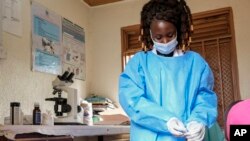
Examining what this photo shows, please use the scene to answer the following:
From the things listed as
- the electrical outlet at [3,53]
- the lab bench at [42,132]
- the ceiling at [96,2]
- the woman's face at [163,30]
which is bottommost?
the lab bench at [42,132]

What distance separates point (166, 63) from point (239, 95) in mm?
2093

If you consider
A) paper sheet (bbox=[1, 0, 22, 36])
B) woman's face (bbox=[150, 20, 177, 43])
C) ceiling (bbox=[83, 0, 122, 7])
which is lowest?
woman's face (bbox=[150, 20, 177, 43])

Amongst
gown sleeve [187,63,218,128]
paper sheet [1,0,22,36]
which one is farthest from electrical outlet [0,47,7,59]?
gown sleeve [187,63,218,128]

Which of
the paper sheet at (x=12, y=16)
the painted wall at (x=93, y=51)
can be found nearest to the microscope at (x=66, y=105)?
the painted wall at (x=93, y=51)

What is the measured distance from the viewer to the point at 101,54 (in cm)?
356

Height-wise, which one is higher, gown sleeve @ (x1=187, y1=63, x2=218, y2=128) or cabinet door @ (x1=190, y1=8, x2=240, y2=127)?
cabinet door @ (x1=190, y1=8, x2=240, y2=127)

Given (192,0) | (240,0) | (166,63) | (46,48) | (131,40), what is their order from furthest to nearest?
(131,40), (192,0), (240,0), (46,48), (166,63)

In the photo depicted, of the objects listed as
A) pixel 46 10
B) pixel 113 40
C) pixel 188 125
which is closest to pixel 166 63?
pixel 188 125

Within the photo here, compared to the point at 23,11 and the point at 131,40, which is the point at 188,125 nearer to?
the point at 23,11

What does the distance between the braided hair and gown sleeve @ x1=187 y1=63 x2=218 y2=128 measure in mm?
139

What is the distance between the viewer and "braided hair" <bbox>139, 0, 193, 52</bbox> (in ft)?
3.42

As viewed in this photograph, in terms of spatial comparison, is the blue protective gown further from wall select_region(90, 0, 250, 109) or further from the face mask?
wall select_region(90, 0, 250, 109)

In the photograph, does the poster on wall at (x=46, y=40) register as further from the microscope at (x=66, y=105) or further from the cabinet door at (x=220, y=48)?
the cabinet door at (x=220, y=48)

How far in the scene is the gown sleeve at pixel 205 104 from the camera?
928mm
